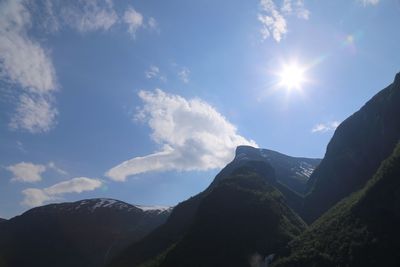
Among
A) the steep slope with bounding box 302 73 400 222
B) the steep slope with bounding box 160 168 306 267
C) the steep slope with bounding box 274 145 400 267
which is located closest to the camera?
the steep slope with bounding box 274 145 400 267

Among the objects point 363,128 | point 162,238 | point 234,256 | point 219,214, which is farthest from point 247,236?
point 363,128

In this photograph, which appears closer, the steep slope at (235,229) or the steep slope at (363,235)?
the steep slope at (363,235)

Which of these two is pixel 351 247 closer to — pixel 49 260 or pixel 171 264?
pixel 171 264

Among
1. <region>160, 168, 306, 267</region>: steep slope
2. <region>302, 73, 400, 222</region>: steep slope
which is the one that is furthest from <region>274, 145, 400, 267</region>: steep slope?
<region>302, 73, 400, 222</region>: steep slope

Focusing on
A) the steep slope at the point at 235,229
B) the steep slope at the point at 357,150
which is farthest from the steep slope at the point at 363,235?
the steep slope at the point at 357,150

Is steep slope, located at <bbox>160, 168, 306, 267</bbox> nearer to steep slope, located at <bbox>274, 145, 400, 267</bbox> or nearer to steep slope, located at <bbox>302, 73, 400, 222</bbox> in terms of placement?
steep slope, located at <bbox>274, 145, 400, 267</bbox>

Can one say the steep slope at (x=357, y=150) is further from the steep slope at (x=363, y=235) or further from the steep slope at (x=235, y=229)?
the steep slope at (x=363, y=235)
